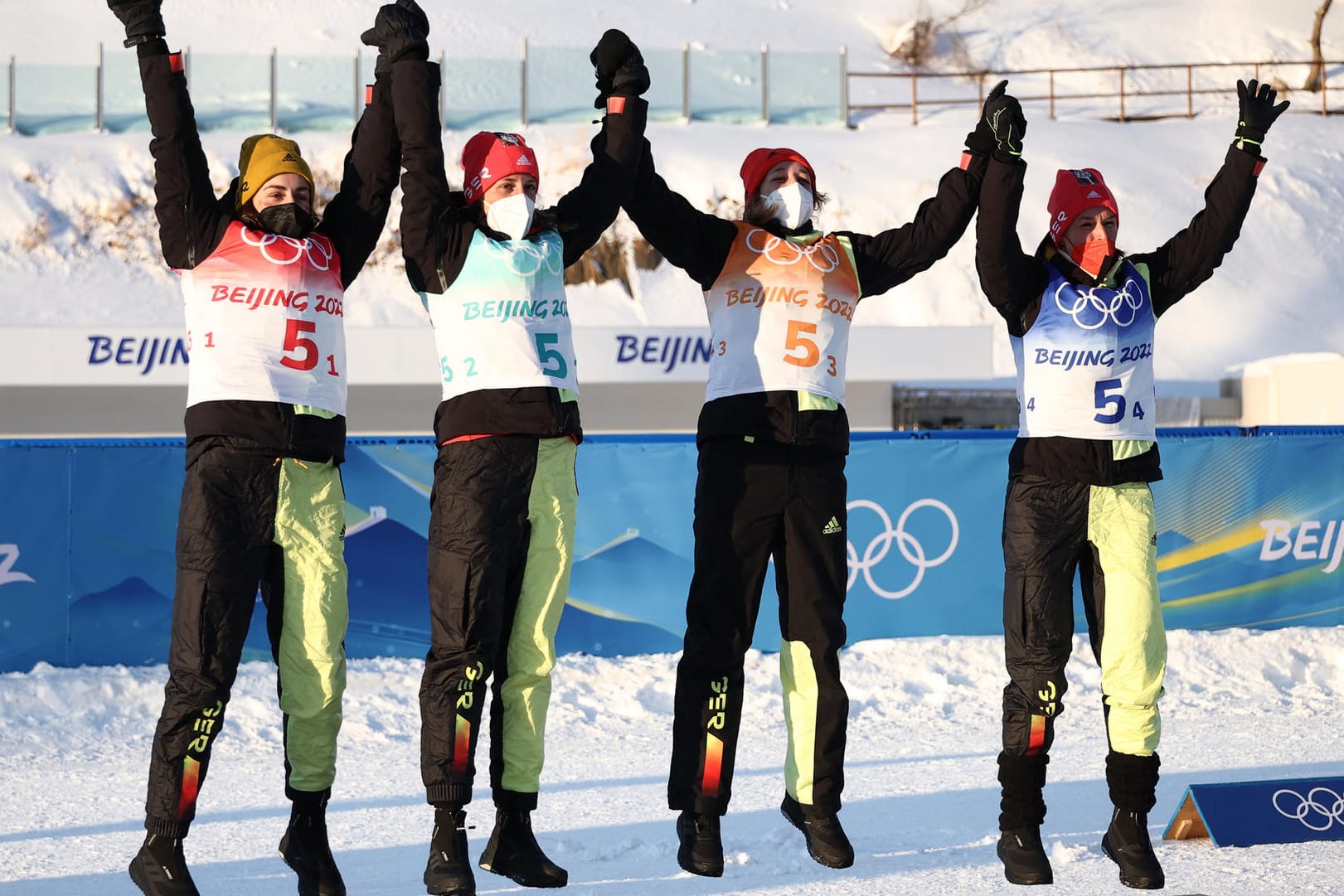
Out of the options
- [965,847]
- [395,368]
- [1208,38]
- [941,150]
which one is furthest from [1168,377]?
[1208,38]

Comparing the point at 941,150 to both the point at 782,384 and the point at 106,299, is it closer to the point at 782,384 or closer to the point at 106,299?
the point at 106,299

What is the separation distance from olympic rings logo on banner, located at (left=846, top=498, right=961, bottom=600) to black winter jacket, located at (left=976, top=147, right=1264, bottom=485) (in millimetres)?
4159

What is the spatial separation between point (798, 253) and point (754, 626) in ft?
4.52

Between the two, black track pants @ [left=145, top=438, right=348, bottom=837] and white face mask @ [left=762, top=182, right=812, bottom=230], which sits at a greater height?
white face mask @ [left=762, top=182, right=812, bottom=230]

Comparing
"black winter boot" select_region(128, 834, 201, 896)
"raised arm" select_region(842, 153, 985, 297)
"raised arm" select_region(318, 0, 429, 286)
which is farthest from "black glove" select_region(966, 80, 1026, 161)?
"black winter boot" select_region(128, 834, 201, 896)

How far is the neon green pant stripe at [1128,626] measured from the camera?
15.7ft

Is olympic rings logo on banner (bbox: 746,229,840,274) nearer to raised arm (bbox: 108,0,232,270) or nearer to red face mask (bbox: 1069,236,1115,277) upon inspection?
red face mask (bbox: 1069,236,1115,277)

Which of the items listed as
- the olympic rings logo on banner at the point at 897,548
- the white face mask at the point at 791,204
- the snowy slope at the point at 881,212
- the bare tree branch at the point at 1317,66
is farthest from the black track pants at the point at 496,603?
the bare tree branch at the point at 1317,66

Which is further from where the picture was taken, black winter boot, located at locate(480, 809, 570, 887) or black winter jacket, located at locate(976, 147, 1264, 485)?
black winter jacket, located at locate(976, 147, 1264, 485)

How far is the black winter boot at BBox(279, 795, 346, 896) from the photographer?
443 cm

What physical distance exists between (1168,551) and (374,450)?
216 inches

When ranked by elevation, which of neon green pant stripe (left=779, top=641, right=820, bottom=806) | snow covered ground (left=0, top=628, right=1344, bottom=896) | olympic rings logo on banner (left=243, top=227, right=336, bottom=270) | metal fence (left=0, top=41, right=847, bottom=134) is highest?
metal fence (left=0, top=41, right=847, bottom=134)

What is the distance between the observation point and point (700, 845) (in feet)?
15.8

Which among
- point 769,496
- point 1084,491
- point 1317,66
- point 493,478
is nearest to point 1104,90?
point 1317,66
